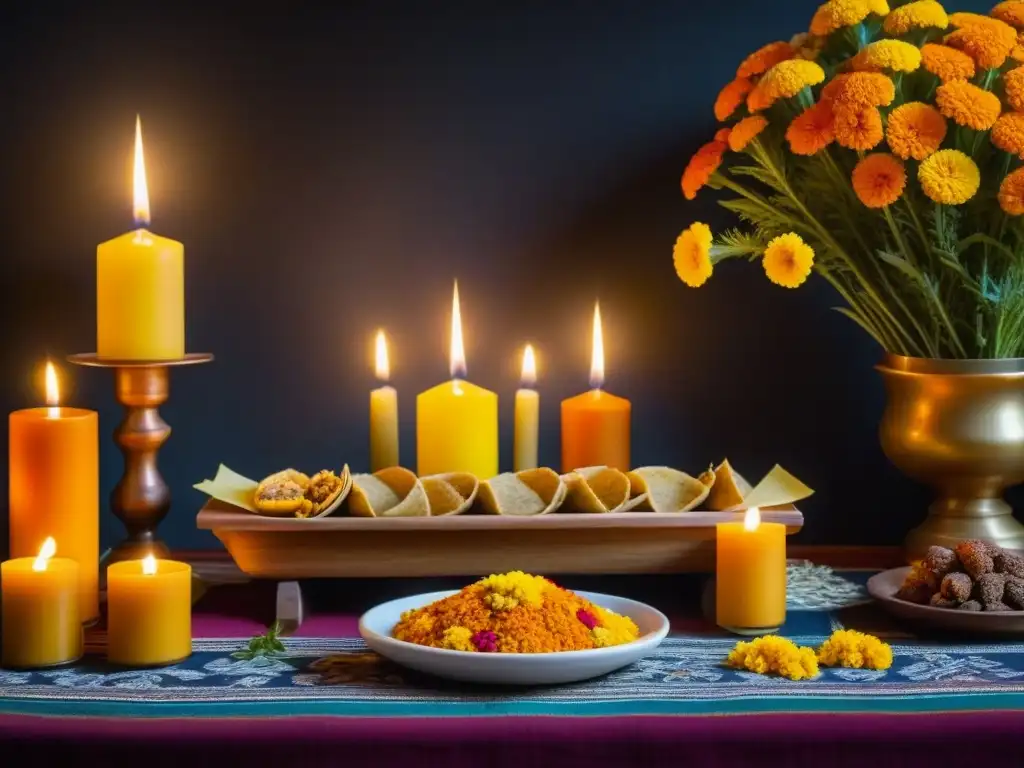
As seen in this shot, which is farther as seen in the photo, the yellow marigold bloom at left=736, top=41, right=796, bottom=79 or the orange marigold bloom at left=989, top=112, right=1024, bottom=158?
the yellow marigold bloom at left=736, top=41, right=796, bottom=79

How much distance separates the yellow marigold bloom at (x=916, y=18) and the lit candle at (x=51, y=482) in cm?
77

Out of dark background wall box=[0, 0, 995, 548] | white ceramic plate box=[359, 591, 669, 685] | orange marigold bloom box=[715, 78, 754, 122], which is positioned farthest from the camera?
dark background wall box=[0, 0, 995, 548]

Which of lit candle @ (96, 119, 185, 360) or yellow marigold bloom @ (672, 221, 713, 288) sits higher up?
yellow marigold bloom @ (672, 221, 713, 288)

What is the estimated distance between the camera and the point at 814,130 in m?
1.13

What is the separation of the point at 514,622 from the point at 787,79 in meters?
0.53

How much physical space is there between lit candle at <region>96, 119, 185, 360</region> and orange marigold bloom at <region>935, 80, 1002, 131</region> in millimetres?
677

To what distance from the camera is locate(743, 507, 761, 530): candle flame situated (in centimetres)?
109

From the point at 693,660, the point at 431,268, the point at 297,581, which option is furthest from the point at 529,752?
the point at 431,268

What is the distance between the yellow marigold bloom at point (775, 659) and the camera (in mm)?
968

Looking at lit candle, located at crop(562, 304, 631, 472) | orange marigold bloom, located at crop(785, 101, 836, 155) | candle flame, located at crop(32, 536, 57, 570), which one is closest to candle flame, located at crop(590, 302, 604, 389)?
lit candle, located at crop(562, 304, 631, 472)

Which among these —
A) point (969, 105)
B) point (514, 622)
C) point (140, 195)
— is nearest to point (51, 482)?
point (140, 195)

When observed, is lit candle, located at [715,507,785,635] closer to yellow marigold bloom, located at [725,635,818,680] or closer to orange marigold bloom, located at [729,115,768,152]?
yellow marigold bloom, located at [725,635,818,680]

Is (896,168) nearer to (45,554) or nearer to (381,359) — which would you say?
(381,359)

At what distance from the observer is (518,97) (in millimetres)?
1399
